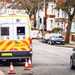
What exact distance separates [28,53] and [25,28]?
1347mm

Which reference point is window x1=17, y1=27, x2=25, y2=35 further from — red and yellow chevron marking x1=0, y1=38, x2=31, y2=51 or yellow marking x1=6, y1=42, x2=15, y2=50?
yellow marking x1=6, y1=42, x2=15, y2=50

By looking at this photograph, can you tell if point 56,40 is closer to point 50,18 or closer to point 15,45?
point 15,45

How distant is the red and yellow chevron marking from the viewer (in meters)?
25.5

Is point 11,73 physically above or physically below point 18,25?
below

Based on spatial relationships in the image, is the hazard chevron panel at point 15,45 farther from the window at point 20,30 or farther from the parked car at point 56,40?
the parked car at point 56,40

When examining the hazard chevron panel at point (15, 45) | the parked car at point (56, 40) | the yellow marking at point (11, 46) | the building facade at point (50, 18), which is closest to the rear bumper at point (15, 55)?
the hazard chevron panel at point (15, 45)

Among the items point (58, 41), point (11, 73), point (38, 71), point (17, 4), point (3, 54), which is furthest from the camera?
point (17, 4)

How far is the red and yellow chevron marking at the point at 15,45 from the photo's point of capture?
25500mm

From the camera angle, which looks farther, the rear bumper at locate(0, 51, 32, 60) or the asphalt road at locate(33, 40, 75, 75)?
the rear bumper at locate(0, 51, 32, 60)

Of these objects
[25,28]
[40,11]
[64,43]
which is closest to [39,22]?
[40,11]

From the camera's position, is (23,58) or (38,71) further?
(23,58)

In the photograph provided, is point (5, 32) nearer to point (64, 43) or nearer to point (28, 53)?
point (28, 53)

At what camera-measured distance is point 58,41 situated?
63.9 meters

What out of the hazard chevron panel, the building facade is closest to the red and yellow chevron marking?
the hazard chevron panel
